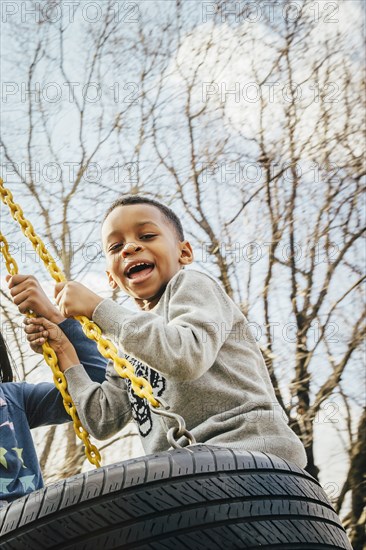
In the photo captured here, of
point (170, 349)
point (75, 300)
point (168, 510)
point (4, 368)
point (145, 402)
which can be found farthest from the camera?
point (4, 368)

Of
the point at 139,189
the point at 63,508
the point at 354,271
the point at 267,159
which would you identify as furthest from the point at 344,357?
the point at 63,508

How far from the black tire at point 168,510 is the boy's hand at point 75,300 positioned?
52 centimetres

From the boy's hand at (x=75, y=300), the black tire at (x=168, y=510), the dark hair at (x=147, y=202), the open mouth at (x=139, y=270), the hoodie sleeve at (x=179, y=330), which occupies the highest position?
the dark hair at (x=147, y=202)

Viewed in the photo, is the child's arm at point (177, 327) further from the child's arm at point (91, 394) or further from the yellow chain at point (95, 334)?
the child's arm at point (91, 394)

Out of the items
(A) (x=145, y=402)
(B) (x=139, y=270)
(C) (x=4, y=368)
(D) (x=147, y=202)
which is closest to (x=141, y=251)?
(B) (x=139, y=270)

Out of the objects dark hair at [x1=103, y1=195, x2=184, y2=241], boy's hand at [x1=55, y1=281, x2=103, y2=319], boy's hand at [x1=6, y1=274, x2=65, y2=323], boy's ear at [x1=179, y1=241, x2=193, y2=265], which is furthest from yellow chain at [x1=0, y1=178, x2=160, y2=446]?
boy's ear at [x1=179, y1=241, x2=193, y2=265]

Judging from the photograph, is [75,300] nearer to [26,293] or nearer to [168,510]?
[26,293]

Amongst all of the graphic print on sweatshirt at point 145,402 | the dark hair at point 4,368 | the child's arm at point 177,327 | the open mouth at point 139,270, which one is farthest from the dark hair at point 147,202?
the dark hair at point 4,368

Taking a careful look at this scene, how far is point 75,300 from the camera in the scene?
149 cm

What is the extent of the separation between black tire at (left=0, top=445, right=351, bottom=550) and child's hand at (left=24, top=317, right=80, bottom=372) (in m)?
0.66

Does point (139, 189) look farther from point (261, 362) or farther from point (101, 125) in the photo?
point (261, 362)

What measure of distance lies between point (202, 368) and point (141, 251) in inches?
16.3

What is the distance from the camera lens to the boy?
1405mm

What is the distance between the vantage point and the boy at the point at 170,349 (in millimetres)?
1405
